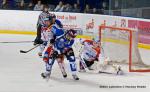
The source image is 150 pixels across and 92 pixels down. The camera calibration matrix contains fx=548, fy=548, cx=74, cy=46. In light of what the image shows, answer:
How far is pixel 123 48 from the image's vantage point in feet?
36.6

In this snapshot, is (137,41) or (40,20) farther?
(40,20)

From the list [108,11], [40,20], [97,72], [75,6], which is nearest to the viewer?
[97,72]

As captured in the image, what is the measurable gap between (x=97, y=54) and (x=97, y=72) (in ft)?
1.29

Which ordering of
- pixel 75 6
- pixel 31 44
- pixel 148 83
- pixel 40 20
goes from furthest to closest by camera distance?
1. pixel 75 6
2. pixel 31 44
3. pixel 40 20
4. pixel 148 83

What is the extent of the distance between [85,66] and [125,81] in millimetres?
1170

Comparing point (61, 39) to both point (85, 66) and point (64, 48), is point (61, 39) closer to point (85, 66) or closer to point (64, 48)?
point (64, 48)

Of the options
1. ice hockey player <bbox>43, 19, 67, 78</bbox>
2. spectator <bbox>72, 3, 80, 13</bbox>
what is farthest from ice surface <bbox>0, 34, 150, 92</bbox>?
spectator <bbox>72, 3, 80, 13</bbox>

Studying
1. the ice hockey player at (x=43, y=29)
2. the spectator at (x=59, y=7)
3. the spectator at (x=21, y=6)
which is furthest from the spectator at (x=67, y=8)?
the ice hockey player at (x=43, y=29)

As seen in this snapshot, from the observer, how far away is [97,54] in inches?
418

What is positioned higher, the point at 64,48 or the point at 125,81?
the point at 64,48

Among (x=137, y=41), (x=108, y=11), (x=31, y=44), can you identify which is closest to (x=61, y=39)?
(x=137, y=41)

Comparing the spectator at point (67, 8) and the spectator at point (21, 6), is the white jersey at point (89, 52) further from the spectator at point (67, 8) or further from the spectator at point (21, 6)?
the spectator at point (21, 6)

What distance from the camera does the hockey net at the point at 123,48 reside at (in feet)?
35.7

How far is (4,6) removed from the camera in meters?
17.4
